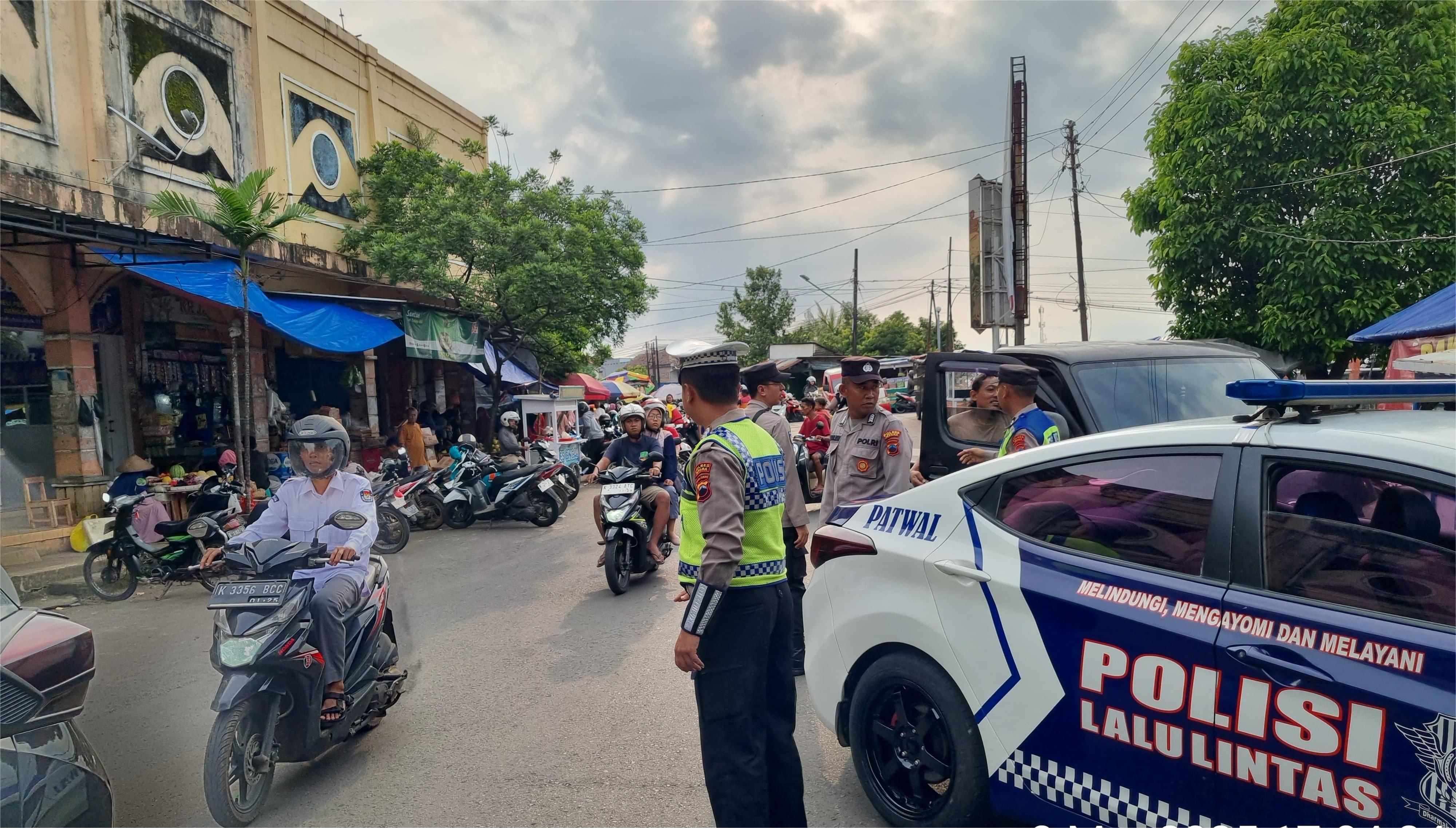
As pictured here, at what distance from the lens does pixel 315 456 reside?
390cm

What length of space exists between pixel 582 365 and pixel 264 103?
12564mm

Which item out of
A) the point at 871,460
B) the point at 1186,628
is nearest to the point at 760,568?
the point at 1186,628

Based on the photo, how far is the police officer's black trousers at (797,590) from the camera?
4676mm

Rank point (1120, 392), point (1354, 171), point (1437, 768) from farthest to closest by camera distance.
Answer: point (1354, 171) → point (1120, 392) → point (1437, 768)

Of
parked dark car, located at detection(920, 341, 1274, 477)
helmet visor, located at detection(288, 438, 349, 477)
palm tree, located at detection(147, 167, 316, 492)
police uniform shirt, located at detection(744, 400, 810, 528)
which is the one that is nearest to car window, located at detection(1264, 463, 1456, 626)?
police uniform shirt, located at detection(744, 400, 810, 528)

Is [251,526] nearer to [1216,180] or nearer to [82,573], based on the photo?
[82,573]

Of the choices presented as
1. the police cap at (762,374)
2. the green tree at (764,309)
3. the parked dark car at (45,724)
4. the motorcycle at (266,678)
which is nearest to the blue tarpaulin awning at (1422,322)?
the police cap at (762,374)

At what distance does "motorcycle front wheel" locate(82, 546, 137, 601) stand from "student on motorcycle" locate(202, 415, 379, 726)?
5089mm

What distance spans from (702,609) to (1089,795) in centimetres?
127

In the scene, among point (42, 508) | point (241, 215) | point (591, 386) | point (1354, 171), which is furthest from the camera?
point (591, 386)

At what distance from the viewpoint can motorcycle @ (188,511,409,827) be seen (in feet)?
10.3

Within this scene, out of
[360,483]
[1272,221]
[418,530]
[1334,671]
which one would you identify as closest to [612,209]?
[418,530]

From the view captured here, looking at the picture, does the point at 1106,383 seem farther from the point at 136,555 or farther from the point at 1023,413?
the point at 136,555

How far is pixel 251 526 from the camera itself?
3871 millimetres
